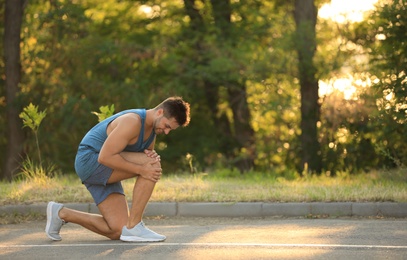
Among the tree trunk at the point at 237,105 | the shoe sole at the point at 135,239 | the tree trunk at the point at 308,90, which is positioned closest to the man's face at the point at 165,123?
the shoe sole at the point at 135,239

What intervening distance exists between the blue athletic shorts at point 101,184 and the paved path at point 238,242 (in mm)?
467

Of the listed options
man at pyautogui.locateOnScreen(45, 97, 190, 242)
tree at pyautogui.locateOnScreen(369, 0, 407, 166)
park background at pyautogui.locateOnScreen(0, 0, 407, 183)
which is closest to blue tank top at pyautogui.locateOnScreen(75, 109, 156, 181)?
man at pyautogui.locateOnScreen(45, 97, 190, 242)

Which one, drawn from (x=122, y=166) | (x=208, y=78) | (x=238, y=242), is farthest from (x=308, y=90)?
(x=122, y=166)

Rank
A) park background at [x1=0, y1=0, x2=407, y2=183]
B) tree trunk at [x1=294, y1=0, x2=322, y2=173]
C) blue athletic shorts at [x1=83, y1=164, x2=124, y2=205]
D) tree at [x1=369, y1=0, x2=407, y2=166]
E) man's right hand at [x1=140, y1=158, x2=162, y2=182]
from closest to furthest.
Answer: man's right hand at [x1=140, y1=158, x2=162, y2=182], blue athletic shorts at [x1=83, y1=164, x2=124, y2=205], tree at [x1=369, y1=0, x2=407, y2=166], park background at [x1=0, y1=0, x2=407, y2=183], tree trunk at [x1=294, y1=0, x2=322, y2=173]

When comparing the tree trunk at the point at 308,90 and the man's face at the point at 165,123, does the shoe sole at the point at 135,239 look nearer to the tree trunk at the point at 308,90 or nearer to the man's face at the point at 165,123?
the man's face at the point at 165,123

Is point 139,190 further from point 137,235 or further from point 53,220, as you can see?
point 53,220

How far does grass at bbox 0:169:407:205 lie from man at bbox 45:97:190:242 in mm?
2844

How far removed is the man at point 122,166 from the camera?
8539 mm

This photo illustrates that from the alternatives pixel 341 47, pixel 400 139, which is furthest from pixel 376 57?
pixel 341 47

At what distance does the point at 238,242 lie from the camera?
28.6 feet

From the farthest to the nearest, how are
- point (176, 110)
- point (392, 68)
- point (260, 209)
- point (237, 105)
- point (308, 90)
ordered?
point (237, 105), point (308, 90), point (392, 68), point (260, 209), point (176, 110)

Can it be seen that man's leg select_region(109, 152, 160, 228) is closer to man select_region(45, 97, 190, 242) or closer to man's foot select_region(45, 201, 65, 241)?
man select_region(45, 97, 190, 242)

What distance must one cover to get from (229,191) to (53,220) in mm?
3894

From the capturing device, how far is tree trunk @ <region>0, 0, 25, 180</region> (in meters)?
22.8
